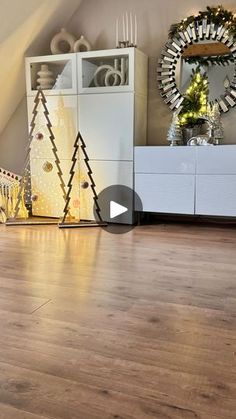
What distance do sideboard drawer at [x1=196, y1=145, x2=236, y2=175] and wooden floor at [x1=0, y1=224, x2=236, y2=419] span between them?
0.80 meters

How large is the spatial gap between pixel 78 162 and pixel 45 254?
1.42 meters

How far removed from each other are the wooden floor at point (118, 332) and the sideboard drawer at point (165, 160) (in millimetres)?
927

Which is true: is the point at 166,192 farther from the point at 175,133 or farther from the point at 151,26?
the point at 151,26

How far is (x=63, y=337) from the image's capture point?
5.47 ft

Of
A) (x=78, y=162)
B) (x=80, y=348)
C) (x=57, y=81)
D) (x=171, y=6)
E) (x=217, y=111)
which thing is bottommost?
(x=80, y=348)

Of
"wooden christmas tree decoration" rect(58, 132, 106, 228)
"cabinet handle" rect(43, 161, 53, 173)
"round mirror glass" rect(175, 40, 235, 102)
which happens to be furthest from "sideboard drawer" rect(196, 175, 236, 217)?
"cabinet handle" rect(43, 161, 53, 173)

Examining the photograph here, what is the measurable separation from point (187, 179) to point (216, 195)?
0.31 metres

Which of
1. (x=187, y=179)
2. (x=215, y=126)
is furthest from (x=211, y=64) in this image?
(x=187, y=179)

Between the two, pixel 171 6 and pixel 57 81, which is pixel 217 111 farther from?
pixel 57 81

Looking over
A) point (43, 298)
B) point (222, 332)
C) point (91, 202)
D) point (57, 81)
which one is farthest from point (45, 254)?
point (57, 81)

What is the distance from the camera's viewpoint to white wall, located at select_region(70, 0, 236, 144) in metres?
3.91

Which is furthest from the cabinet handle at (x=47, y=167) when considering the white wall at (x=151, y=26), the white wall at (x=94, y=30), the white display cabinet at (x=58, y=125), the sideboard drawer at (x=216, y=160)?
the sideboard drawer at (x=216, y=160)

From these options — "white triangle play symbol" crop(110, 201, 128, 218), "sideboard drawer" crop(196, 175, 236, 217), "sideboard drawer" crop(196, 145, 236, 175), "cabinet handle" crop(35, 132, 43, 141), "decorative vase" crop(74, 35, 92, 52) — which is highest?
"decorative vase" crop(74, 35, 92, 52)

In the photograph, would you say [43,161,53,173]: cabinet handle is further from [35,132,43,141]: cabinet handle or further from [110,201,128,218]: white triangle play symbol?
[110,201,128,218]: white triangle play symbol
